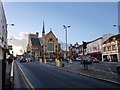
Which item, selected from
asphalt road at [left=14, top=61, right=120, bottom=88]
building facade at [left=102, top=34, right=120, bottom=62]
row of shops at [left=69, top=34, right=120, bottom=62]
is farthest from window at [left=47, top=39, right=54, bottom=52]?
asphalt road at [left=14, top=61, right=120, bottom=88]

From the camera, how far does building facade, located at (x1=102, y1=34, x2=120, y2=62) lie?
44.8 meters

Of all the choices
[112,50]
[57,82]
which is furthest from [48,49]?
[57,82]

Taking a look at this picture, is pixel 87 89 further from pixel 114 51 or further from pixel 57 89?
pixel 114 51

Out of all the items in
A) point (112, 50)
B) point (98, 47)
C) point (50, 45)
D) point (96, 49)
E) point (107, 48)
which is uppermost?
point (50, 45)

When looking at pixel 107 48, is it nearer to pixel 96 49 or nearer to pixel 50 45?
pixel 96 49

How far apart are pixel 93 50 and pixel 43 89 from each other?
56.3 metres

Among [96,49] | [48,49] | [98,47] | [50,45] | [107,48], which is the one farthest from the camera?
[50,45]

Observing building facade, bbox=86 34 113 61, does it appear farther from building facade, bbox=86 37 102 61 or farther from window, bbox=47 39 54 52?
window, bbox=47 39 54 52

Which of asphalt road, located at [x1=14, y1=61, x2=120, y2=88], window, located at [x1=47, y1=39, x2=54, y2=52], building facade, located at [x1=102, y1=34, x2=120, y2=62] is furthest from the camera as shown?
window, located at [x1=47, y1=39, x2=54, y2=52]

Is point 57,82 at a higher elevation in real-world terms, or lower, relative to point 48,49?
lower

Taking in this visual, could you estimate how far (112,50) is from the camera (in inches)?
1880

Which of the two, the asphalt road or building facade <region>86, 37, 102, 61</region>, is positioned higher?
building facade <region>86, 37, 102, 61</region>

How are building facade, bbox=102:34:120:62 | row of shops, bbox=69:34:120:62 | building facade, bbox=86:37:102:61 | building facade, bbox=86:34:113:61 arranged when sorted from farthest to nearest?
1. building facade, bbox=86:37:102:61
2. building facade, bbox=86:34:113:61
3. row of shops, bbox=69:34:120:62
4. building facade, bbox=102:34:120:62

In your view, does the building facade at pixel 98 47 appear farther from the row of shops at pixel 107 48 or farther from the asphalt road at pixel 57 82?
the asphalt road at pixel 57 82
